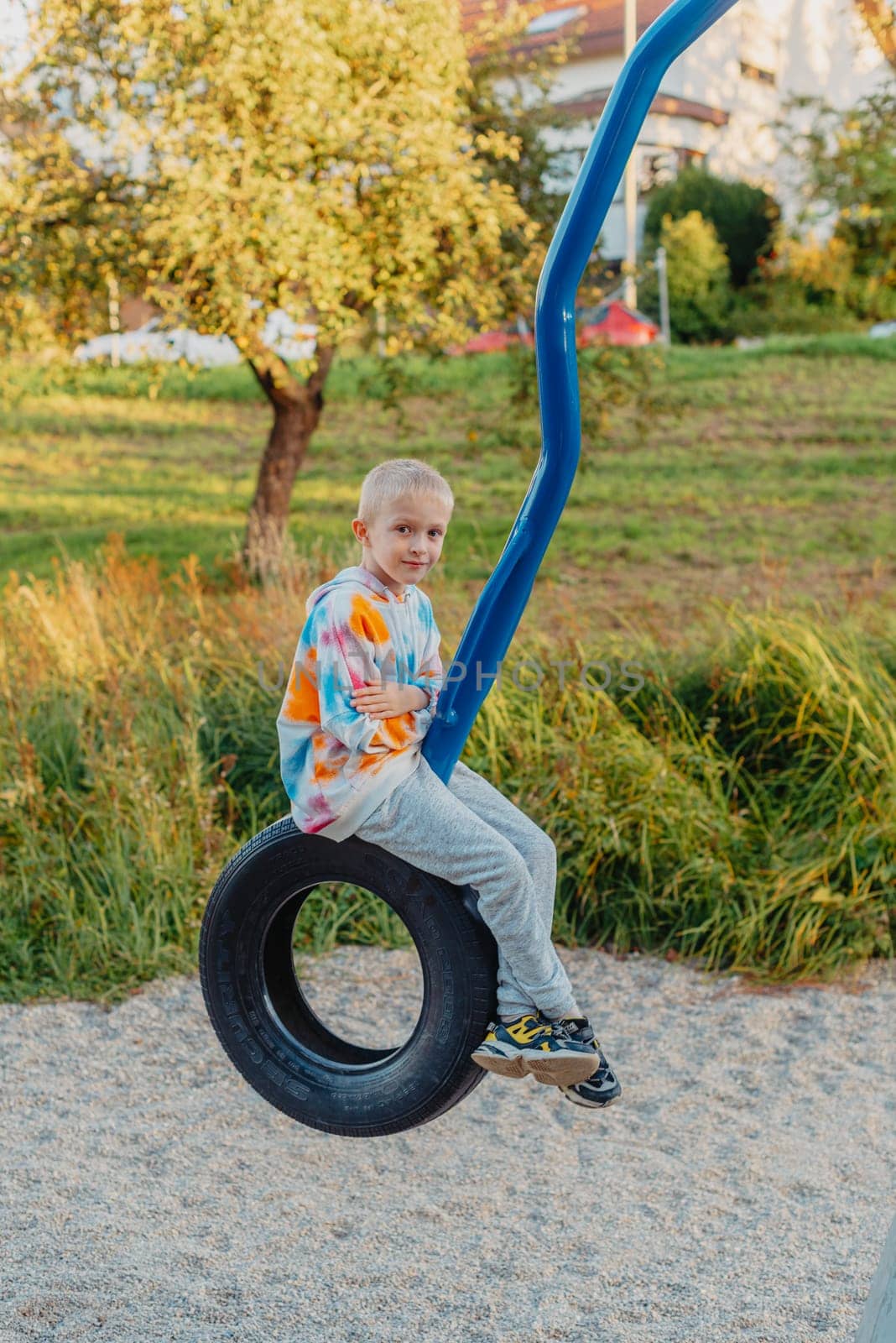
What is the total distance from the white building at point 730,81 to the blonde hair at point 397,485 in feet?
74.3

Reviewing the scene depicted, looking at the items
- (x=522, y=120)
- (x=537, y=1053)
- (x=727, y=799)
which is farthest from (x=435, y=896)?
(x=522, y=120)

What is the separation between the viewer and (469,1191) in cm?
355

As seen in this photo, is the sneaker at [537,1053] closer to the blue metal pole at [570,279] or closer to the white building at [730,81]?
the blue metal pole at [570,279]

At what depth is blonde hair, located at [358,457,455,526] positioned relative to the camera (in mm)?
2455

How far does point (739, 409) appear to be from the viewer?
15.0 meters

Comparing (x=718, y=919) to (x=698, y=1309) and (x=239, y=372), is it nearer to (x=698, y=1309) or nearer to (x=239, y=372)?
(x=698, y=1309)

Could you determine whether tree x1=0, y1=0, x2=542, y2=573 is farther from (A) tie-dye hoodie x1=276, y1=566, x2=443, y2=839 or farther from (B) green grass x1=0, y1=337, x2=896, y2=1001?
(A) tie-dye hoodie x1=276, y1=566, x2=443, y2=839

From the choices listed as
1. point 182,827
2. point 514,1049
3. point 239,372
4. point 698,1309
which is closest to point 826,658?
point 182,827

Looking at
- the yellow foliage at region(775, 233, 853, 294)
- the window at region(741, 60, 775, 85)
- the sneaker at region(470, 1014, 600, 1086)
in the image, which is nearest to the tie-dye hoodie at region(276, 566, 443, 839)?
the sneaker at region(470, 1014, 600, 1086)

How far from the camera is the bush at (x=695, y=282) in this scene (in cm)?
2133

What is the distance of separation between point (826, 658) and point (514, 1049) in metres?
3.57

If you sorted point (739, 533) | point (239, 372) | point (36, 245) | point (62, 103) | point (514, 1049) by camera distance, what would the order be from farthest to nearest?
point (239, 372)
point (739, 533)
point (62, 103)
point (36, 245)
point (514, 1049)

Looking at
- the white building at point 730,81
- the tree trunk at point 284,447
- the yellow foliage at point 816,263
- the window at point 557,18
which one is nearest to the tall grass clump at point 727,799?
the tree trunk at point 284,447

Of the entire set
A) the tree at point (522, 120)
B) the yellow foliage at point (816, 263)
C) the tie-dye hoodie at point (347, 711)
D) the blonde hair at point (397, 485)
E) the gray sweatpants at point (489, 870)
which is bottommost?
the gray sweatpants at point (489, 870)
